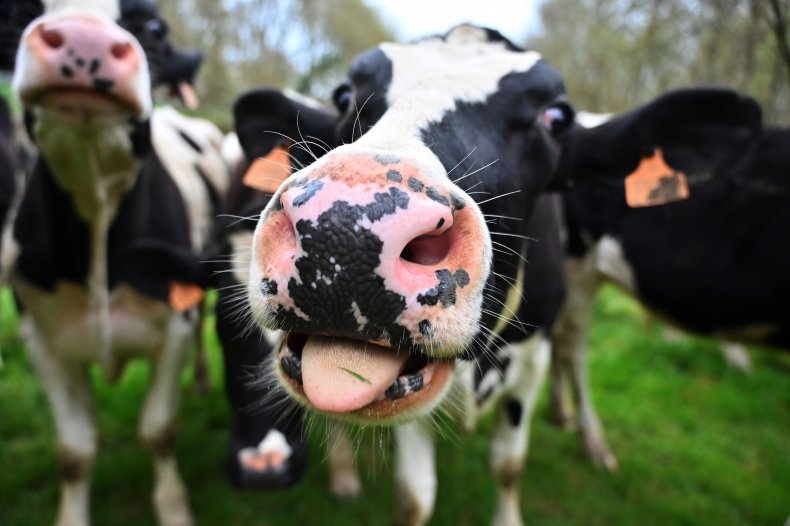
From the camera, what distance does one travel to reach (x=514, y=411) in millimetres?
2904

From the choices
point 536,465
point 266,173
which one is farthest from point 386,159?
point 536,465

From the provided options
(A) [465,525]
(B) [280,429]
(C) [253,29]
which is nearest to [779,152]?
(A) [465,525]

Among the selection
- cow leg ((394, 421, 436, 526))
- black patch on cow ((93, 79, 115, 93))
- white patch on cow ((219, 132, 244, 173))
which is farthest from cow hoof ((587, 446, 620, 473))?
black patch on cow ((93, 79, 115, 93))

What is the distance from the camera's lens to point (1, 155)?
308 cm

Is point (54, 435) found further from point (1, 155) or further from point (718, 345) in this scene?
point (718, 345)

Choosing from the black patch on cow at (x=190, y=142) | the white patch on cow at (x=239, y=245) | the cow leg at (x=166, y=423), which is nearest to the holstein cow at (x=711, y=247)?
the white patch on cow at (x=239, y=245)

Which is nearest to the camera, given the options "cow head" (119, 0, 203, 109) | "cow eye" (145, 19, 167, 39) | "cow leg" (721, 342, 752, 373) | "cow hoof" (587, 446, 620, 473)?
"cow head" (119, 0, 203, 109)

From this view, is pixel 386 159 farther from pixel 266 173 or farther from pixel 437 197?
pixel 266 173

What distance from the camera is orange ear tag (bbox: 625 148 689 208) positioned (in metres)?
2.26

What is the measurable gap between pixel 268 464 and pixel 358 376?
1038 millimetres

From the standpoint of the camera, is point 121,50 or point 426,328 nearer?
point 426,328

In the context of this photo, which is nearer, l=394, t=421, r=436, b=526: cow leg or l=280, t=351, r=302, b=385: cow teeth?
l=280, t=351, r=302, b=385: cow teeth

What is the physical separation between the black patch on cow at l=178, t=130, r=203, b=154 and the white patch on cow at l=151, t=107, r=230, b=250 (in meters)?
0.02

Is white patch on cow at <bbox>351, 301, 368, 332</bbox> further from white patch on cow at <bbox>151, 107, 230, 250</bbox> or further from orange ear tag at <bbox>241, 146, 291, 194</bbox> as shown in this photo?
white patch on cow at <bbox>151, 107, 230, 250</bbox>
